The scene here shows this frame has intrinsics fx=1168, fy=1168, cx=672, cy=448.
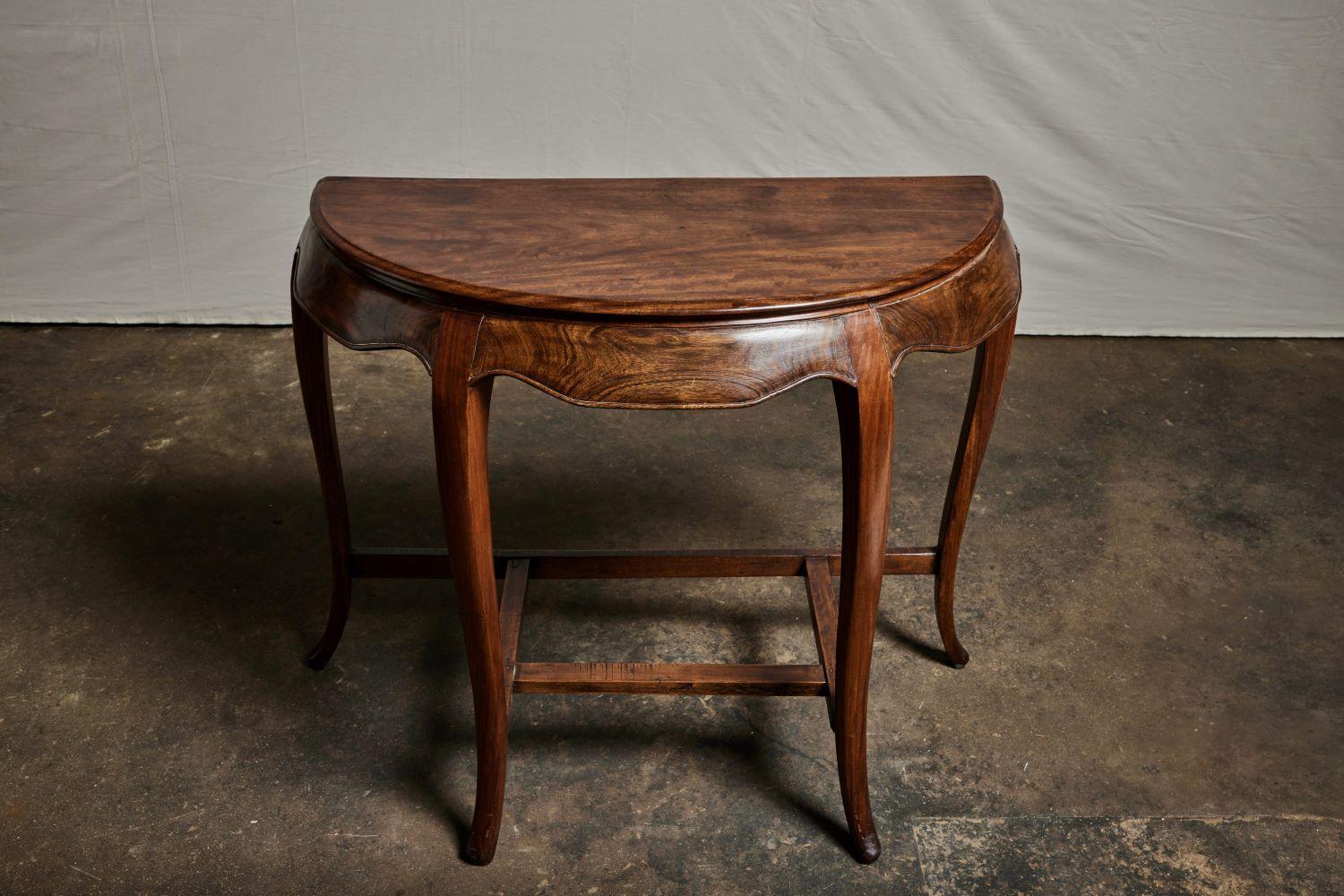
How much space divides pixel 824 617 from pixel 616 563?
42cm

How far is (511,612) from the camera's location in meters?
2.18

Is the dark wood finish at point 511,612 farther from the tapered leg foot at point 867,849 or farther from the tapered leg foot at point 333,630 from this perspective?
the tapered leg foot at point 867,849

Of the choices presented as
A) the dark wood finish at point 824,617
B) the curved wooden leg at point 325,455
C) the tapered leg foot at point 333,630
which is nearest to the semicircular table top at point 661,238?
the curved wooden leg at point 325,455

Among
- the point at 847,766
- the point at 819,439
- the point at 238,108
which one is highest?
the point at 238,108

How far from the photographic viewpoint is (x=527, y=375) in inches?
62.0

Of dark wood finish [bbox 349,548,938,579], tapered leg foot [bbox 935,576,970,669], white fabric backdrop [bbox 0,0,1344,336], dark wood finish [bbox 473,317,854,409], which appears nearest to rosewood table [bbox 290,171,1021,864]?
dark wood finish [bbox 473,317,854,409]

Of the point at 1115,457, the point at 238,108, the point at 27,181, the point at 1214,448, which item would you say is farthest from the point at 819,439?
the point at 27,181

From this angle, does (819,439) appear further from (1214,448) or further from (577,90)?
(577,90)

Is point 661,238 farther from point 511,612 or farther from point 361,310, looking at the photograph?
point 511,612

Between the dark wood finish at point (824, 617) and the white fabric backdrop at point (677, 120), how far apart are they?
1812 millimetres

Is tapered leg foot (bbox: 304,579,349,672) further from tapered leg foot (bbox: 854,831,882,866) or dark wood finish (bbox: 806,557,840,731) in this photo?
tapered leg foot (bbox: 854,831,882,866)

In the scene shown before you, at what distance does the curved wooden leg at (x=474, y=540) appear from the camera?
5.18 feet

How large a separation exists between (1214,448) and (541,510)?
1857mm

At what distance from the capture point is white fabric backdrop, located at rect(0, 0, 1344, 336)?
349 centimetres
